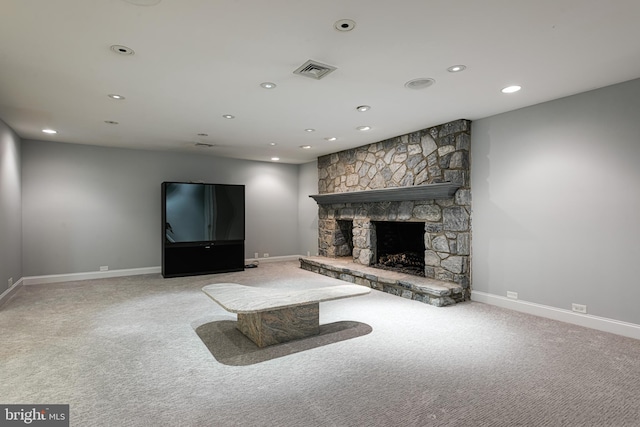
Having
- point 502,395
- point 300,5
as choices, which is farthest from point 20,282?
point 502,395

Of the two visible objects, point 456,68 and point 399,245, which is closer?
point 456,68

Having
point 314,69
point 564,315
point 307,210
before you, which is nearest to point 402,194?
point 564,315

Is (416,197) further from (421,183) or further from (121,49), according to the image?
(121,49)

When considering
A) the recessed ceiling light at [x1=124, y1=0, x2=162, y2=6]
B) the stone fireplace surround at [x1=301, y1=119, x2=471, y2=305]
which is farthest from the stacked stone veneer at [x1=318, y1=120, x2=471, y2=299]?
the recessed ceiling light at [x1=124, y1=0, x2=162, y2=6]

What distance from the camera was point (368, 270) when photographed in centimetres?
539

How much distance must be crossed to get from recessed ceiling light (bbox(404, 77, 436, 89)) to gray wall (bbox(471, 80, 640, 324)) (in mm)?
1537

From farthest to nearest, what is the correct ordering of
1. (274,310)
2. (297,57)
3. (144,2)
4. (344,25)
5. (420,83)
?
1. (420,83)
2. (274,310)
3. (297,57)
4. (344,25)
5. (144,2)

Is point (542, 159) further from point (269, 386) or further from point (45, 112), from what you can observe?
point (45, 112)

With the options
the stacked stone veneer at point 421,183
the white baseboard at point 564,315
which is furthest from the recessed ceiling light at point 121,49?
the white baseboard at point 564,315

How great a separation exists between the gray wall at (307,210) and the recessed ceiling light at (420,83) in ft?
15.0

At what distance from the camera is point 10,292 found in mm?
4719

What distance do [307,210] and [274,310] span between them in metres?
5.16

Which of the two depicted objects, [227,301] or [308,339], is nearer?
[227,301]

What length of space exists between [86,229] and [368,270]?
5.10 m
